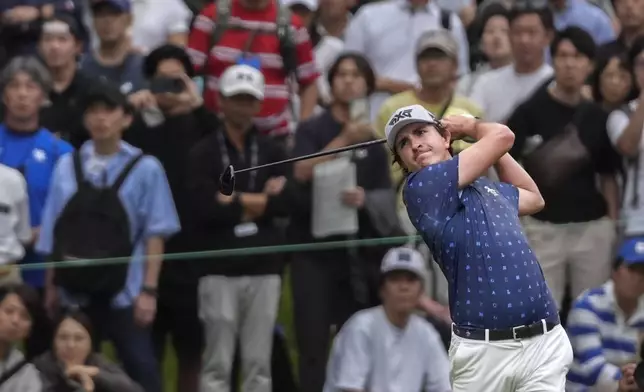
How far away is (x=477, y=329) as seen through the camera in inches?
253

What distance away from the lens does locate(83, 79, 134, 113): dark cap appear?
9250mm

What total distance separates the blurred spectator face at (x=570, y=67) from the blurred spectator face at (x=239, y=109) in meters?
1.89

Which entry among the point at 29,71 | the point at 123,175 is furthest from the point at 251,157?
the point at 29,71

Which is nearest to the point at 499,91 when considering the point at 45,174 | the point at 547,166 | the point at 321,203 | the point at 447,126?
the point at 547,166

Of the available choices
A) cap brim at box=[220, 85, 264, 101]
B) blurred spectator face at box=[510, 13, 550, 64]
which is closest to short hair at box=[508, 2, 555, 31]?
blurred spectator face at box=[510, 13, 550, 64]

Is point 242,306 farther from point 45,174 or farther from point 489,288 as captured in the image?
point 489,288

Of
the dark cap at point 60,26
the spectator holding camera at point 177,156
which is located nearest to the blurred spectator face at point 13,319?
the spectator holding camera at point 177,156

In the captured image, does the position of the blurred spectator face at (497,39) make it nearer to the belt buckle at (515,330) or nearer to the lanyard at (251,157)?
the lanyard at (251,157)

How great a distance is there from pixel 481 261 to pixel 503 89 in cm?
411

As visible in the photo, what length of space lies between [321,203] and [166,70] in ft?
4.46

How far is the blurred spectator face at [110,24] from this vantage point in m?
10.3

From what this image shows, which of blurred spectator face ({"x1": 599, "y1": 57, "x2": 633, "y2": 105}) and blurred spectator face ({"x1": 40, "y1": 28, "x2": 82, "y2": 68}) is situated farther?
blurred spectator face ({"x1": 40, "y1": 28, "x2": 82, "y2": 68})

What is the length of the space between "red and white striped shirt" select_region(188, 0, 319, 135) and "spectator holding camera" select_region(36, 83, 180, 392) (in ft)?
3.68

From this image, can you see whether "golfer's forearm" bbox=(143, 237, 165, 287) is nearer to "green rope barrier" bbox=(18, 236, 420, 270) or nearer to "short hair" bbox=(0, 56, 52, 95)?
"green rope barrier" bbox=(18, 236, 420, 270)
